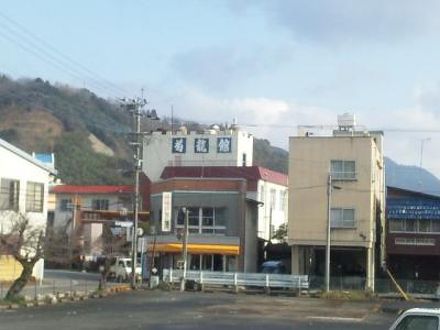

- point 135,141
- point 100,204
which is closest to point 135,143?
point 135,141

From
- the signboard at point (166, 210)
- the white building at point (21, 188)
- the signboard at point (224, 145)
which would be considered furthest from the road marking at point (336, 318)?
the signboard at point (224, 145)

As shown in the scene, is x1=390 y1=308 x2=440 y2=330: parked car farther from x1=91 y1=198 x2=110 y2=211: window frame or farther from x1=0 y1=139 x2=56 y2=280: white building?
x1=91 y1=198 x2=110 y2=211: window frame

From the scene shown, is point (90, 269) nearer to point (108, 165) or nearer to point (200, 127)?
point (200, 127)

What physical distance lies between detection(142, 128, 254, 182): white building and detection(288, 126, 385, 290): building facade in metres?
44.7

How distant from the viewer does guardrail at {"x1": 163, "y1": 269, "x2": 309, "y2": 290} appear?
5162 cm

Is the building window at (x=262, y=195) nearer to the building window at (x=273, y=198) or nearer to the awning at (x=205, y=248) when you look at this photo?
the building window at (x=273, y=198)

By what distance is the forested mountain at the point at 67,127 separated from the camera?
128 meters

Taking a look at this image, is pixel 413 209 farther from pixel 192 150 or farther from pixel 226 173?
pixel 192 150

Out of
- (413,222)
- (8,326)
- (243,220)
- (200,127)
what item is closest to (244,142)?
(200,127)

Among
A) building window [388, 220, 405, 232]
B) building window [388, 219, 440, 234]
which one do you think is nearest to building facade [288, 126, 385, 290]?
building window [388, 220, 405, 232]

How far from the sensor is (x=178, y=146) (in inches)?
4008

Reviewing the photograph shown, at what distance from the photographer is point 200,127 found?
112 metres

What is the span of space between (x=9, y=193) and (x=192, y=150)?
54.0 m

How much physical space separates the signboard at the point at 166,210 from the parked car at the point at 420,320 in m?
50.6
